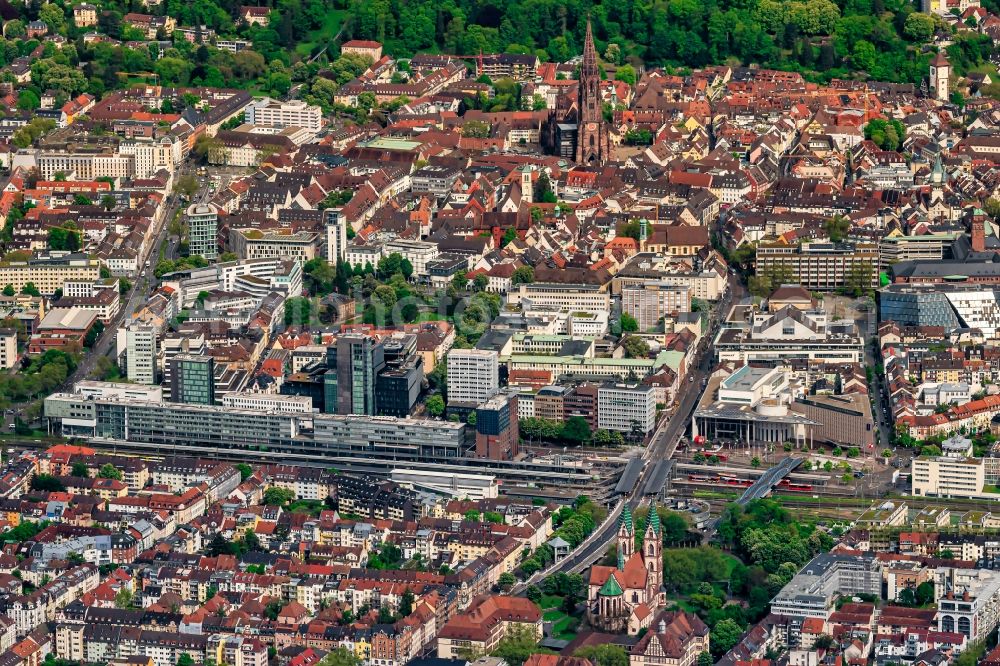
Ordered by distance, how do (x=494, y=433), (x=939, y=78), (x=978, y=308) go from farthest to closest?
(x=939, y=78) → (x=978, y=308) → (x=494, y=433)

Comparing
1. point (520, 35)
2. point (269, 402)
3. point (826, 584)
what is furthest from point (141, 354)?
point (520, 35)

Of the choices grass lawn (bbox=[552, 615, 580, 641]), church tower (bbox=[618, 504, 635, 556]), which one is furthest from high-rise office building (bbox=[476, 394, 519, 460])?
grass lawn (bbox=[552, 615, 580, 641])

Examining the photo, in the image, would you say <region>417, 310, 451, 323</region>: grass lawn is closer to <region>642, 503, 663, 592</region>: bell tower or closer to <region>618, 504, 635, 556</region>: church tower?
<region>618, 504, 635, 556</region>: church tower

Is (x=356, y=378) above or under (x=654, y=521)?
above

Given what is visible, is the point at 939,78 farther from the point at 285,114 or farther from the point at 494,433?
the point at 494,433

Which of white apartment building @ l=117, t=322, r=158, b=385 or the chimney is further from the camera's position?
the chimney

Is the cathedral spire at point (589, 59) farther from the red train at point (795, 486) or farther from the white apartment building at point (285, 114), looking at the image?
the red train at point (795, 486)

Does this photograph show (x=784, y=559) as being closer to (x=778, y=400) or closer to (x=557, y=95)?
(x=778, y=400)
